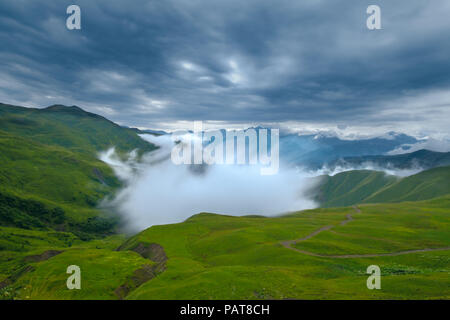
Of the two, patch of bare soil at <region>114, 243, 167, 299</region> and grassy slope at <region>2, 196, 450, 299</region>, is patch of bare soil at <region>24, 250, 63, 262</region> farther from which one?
patch of bare soil at <region>114, 243, 167, 299</region>

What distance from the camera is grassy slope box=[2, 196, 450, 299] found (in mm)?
44531

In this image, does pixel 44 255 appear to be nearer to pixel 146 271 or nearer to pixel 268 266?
pixel 146 271

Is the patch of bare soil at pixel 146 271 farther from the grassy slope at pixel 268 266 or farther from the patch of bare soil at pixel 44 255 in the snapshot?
the patch of bare soil at pixel 44 255

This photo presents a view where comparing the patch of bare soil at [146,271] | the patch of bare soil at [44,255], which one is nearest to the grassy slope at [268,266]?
the patch of bare soil at [146,271]

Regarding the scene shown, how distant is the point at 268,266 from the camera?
215 ft

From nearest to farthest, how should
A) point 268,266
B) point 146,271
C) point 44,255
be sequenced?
point 268,266
point 146,271
point 44,255

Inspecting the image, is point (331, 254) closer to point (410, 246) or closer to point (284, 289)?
point (410, 246)

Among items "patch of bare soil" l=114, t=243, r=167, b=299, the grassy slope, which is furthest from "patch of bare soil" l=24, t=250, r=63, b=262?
"patch of bare soil" l=114, t=243, r=167, b=299

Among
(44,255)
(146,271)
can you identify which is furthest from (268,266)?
(44,255)

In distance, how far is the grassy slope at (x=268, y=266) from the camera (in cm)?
4453

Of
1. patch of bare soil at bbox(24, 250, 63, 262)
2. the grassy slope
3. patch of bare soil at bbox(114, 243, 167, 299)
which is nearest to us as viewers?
the grassy slope
